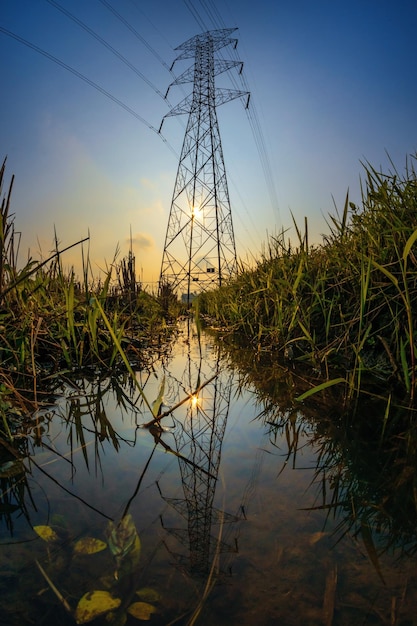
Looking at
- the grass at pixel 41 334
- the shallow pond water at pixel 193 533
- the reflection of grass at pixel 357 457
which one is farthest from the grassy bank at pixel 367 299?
the grass at pixel 41 334

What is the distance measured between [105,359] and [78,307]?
1.73ft

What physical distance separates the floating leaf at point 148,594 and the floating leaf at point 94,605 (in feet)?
0.12

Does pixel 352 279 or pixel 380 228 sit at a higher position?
pixel 380 228

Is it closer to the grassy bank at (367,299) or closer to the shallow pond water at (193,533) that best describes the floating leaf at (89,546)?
the shallow pond water at (193,533)

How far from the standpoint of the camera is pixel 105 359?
2.86 m

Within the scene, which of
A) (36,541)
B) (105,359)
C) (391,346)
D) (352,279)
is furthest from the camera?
(105,359)

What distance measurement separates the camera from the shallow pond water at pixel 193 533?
0.57 metres

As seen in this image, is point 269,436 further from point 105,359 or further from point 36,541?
point 105,359

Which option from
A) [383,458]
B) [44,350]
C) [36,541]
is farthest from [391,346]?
[44,350]

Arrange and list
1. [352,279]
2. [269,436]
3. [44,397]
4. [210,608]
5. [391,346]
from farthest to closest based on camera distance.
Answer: [352,279] < [391,346] < [44,397] < [269,436] < [210,608]

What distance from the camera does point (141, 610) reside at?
1.86 ft

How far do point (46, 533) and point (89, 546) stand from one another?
12 cm

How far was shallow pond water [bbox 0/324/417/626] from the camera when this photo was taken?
22.5 inches

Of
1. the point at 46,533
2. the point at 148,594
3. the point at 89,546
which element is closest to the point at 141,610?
the point at 148,594
